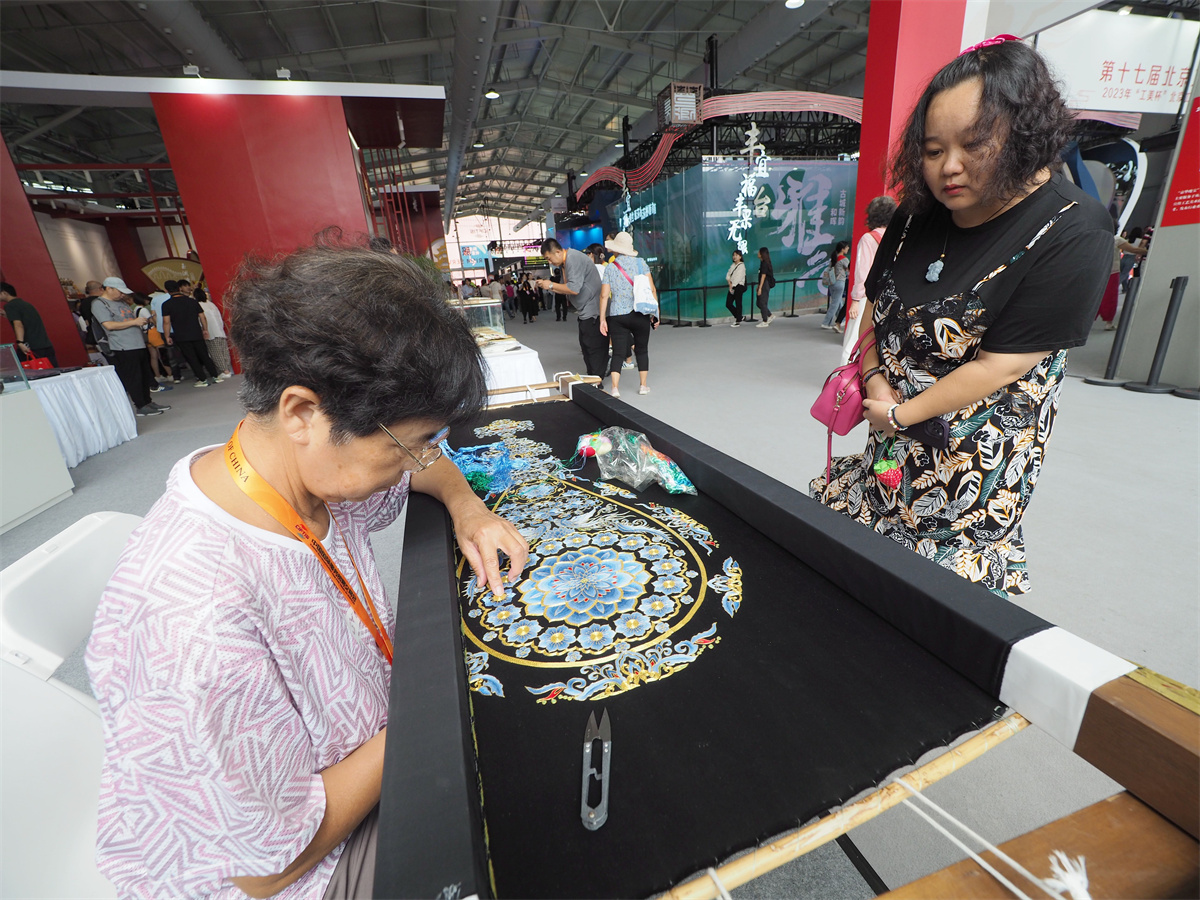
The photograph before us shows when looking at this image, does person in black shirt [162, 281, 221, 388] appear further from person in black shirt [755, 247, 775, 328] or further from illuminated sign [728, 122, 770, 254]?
illuminated sign [728, 122, 770, 254]

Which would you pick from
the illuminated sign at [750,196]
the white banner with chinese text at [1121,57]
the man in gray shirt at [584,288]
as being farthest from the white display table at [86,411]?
the illuminated sign at [750,196]

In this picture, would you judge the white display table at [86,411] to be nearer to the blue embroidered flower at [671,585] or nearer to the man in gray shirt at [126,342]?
the man in gray shirt at [126,342]

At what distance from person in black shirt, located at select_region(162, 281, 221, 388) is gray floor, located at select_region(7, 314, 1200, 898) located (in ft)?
3.57

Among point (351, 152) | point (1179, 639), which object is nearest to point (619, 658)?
point (1179, 639)

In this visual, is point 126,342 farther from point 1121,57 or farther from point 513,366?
point 1121,57

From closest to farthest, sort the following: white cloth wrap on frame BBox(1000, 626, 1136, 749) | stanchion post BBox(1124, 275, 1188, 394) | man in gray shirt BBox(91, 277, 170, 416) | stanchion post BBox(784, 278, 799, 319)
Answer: white cloth wrap on frame BBox(1000, 626, 1136, 749)
stanchion post BBox(1124, 275, 1188, 394)
man in gray shirt BBox(91, 277, 170, 416)
stanchion post BBox(784, 278, 799, 319)

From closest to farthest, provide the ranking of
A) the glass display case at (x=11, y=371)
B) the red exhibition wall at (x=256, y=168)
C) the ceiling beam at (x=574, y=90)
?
the glass display case at (x=11, y=371)
the red exhibition wall at (x=256, y=168)
the ceiling beam at (x=574, y=90)

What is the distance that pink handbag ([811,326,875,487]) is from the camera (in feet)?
4.28

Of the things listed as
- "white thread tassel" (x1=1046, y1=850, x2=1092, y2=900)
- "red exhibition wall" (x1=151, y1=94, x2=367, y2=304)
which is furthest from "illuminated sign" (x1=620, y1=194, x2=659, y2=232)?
"white thread tassel" (x1=1046, y1=850, x2=1092, y2=900)

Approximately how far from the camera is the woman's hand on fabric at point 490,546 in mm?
1006

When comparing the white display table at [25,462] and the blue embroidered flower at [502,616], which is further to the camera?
the white display table at [25,462]

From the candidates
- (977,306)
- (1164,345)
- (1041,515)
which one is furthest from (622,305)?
(1164,345)

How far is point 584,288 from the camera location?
15.2 ft

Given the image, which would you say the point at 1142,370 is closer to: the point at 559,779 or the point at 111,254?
the point at 559,779
